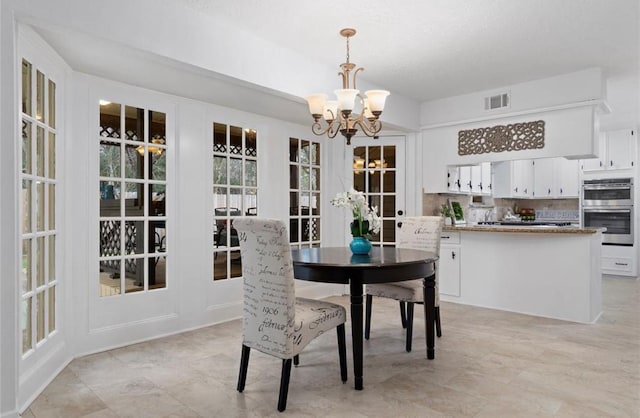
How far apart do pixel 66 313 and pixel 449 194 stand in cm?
461

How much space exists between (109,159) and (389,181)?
132 inches

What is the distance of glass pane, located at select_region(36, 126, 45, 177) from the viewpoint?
2.62m

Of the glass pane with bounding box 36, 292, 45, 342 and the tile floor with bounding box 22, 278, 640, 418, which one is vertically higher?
the glass pane with bounding box 36, 292, 45, 342

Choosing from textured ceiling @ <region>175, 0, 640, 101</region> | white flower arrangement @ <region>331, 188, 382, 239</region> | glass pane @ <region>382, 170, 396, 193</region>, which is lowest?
white flower arrangement @ <region>331, 188, 382, 239</region>

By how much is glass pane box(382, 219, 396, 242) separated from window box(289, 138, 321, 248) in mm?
871

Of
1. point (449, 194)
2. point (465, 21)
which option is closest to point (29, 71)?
point (465, 21)

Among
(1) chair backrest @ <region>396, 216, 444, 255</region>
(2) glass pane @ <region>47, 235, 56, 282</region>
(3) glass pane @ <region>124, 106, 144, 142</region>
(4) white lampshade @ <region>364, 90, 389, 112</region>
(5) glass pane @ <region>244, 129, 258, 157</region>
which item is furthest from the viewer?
(5) glass pane @ <region>244, 129, 258, 157</region>

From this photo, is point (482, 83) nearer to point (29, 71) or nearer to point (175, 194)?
point (175, 194)

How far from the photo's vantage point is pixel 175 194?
148 inches

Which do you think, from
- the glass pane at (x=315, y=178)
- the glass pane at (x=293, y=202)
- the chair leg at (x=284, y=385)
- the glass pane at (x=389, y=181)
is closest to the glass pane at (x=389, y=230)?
the glass pane at (x=389, y=181)

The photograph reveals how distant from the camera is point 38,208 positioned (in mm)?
2609

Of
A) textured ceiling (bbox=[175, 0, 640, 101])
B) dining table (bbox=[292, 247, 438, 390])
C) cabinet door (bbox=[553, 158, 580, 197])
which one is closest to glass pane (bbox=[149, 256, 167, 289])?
dining table (bbox=[292, 247, 438, 390])

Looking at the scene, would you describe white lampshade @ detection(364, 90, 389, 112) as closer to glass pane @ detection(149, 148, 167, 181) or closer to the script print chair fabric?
the script print chair fabric

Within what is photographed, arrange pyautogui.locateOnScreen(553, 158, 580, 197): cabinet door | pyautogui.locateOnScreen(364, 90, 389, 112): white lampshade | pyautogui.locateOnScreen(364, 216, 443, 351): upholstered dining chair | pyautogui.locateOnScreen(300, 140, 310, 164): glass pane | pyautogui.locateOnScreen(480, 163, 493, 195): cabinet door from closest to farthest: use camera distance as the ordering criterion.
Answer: pyautogui.locateOnScreen(364, 90, 389, 112): white lampshade → pyautogui.locateOnScreen(364, 216, 443, 351): upholstered dining chair → pyautogui.locateOnScreen(300, 140, 310, 164): glass pane → pyautogui.locateOnScreen(480, 163, 493, 195): cabinet door → pyautogui.locateOnScreen(553, 158, 580, 197): cabinet door
